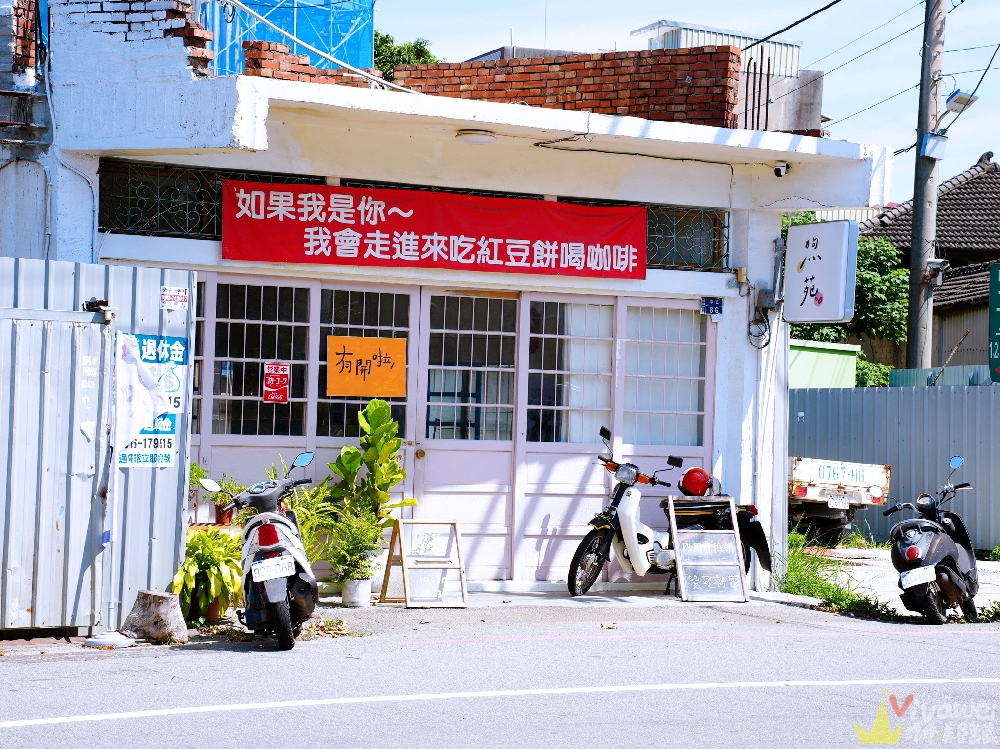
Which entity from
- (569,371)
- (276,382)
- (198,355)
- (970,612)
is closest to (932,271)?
(970,612)

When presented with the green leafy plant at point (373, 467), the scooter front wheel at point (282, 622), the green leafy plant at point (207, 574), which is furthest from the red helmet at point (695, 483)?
the scooter front wheel at point (282, 622)

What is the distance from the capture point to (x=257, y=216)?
1023 cm

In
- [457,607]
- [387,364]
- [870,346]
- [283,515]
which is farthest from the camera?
[870,346]

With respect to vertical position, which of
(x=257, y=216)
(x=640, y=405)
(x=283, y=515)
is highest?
(x=257, y=216)

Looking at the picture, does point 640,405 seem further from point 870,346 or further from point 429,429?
point 870,346

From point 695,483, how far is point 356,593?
10.9ft

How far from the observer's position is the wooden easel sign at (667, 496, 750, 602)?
10805mm

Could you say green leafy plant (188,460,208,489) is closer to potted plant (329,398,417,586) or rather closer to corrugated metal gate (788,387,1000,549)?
potted plant (329,398,417,586)

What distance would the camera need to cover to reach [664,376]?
464 inches

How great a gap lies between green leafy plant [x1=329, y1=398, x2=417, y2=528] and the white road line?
366 cm

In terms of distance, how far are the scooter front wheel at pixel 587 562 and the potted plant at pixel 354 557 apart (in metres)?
1.83

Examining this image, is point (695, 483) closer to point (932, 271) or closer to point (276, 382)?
point (276, 382)

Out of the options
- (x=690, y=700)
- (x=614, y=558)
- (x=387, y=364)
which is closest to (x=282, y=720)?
(x=690, y=700)

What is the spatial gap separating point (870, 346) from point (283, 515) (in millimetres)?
24780
